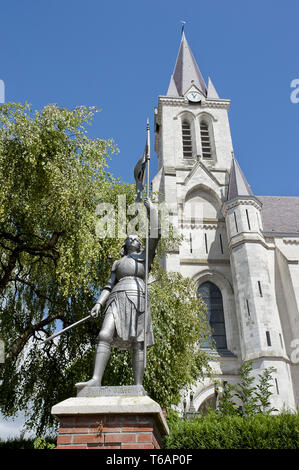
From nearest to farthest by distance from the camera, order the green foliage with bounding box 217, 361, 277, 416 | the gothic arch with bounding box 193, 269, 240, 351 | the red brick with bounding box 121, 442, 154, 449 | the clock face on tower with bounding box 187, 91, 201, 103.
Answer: the red brick with bounding box 121, 442, 154, 449 < the green foliage with bounding box 217, 361, 277, 416 < the gothic arch with bounding box 193, 269, 240, 351 < the clock face on tower with bounding box 187, 91, 201, 103

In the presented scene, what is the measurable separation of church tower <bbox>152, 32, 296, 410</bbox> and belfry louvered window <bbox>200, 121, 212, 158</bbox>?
2.7 inches

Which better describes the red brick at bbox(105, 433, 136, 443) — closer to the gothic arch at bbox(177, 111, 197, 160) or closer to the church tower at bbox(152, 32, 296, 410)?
the church tower at bbox(152, 32, 296, 410)

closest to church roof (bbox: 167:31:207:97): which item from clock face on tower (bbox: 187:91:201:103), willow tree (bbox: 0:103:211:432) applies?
clock face on tower (bbox: 187:91:201:103)

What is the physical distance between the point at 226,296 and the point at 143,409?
56.2ft

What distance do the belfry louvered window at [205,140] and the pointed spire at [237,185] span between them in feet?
11.7

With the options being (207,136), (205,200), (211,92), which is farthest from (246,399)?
(211,92)

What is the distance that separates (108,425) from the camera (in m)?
3.32

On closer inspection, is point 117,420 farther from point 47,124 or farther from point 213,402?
point 213,402

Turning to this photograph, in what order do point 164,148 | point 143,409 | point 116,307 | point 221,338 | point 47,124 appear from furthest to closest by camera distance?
point 164,148, point 221,338, point 47,124, point 116,307, point 143,409

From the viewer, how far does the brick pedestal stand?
128 inches

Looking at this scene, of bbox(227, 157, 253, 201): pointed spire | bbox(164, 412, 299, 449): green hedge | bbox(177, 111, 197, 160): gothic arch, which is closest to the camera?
bbox(164, 412, 299, 449): green hedge
